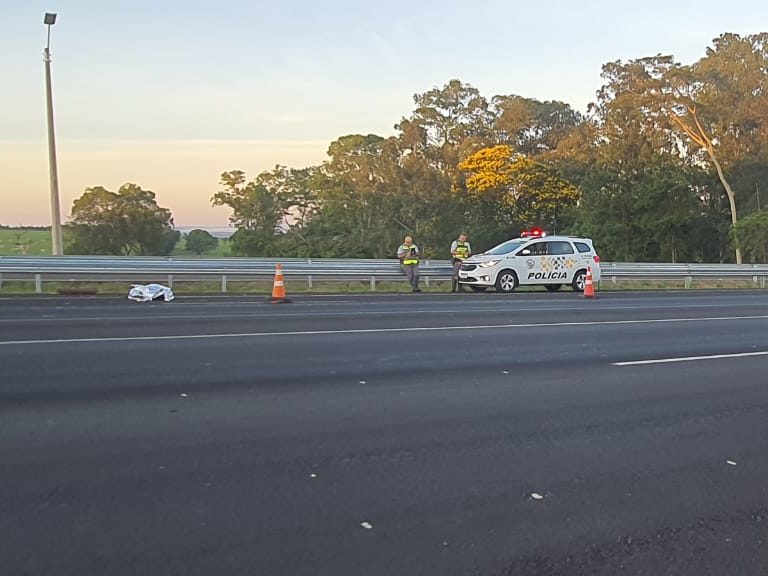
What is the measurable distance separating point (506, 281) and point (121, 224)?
25.3m

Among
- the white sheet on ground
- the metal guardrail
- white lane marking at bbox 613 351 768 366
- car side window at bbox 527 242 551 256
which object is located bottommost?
white lane marking at bbox 613 351 768 366

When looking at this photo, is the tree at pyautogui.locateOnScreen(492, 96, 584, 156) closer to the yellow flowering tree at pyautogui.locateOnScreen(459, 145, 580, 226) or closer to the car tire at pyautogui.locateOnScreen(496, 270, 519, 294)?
the yellow flowering tree at pyautogui.locateOnScreen(459, 145, 580, 226)

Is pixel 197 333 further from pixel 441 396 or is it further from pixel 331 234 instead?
pixel 331 234

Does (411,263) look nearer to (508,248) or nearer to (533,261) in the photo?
(508,248)

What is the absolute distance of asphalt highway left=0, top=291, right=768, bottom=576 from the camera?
4.00m

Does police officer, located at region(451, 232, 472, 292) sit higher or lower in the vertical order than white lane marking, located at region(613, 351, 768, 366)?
higher

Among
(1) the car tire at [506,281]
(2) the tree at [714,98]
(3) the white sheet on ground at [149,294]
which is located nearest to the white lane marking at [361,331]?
(3) the white sheet on ground at [149,294]

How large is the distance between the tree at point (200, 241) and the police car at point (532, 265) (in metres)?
21.3

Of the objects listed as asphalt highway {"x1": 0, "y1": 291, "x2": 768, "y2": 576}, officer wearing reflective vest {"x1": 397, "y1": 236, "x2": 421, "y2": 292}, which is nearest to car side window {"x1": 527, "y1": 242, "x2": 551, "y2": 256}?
officer wearing reflective vest {"x1": 397, "y1": 236, "x2": 421, "y2": 292}

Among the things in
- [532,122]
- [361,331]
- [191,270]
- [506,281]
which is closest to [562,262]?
[506,281]

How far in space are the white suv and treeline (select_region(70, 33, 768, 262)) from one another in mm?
22913

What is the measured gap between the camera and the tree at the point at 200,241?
41.9 m

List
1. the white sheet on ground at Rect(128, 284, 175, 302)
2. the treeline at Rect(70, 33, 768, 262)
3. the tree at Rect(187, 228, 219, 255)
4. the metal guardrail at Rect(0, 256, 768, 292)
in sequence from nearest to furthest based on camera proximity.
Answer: the white sheet on ground at Rect(128, 284, 175, 302) < the metal guardrail at Rect(0, 256, 768, 292) < the tree at Rect(187, 228, 219, 255) < the treeline at Rect(70, 33, 768, 262)

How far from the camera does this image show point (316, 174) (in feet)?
165
